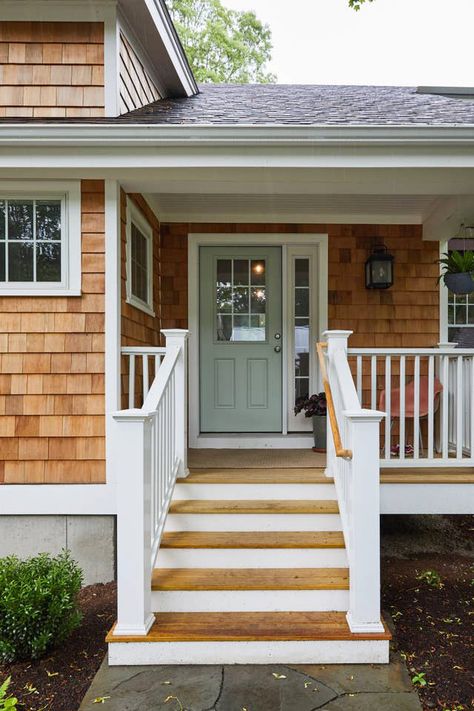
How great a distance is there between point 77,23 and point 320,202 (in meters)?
2.32

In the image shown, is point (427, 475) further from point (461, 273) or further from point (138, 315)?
point (138, 315)

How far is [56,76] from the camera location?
12.3ft

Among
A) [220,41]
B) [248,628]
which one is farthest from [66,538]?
[220,41]

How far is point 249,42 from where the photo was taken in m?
16.2

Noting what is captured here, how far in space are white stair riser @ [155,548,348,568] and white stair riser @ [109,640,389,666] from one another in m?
0.48

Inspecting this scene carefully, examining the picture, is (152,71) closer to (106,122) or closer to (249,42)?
(106,122)

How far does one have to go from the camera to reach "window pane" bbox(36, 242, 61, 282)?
11.6ft

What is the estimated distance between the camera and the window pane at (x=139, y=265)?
411cm

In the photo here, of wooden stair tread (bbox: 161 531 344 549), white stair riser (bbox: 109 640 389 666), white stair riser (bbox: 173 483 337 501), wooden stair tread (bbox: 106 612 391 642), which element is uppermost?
white stair riser (bbox: 173 483 337 501)

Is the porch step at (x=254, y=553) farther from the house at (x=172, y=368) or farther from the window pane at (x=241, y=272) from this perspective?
the window pane at (x=241, y=272)

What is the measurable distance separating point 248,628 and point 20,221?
116 inches

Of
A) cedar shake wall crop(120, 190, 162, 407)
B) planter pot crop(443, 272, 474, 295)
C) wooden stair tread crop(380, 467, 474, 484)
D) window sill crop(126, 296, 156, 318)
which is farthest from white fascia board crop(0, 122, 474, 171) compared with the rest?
wooden stair tread crop(380, 467, 474, 484)

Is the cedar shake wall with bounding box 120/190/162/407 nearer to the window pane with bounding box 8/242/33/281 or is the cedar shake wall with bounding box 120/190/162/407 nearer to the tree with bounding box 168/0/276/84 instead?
the window pane with bounding box 8/242/33/281

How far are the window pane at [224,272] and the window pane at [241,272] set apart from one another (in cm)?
6
